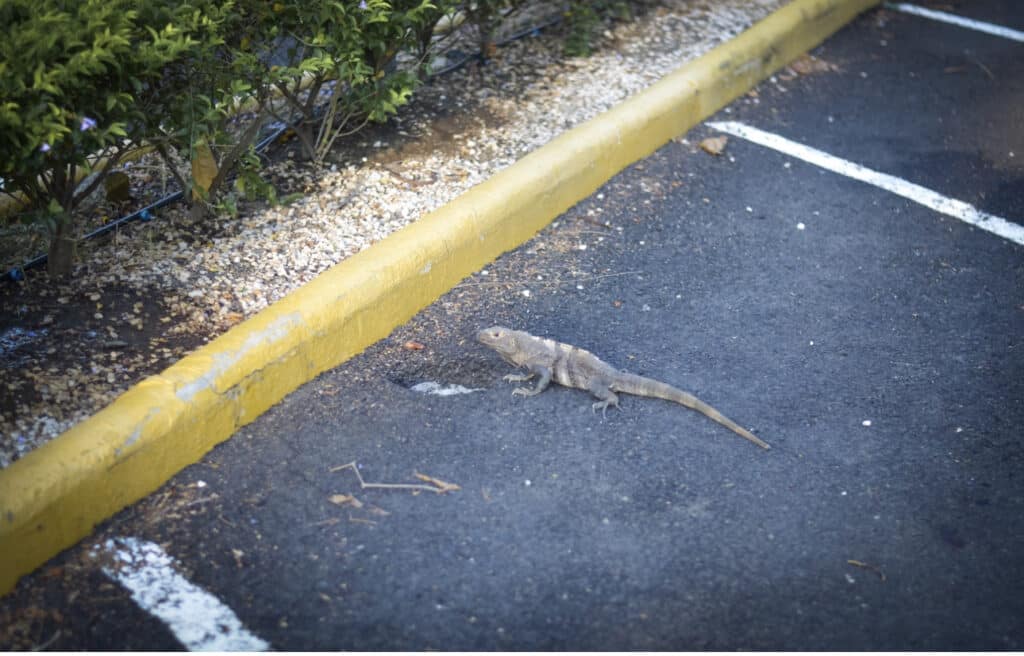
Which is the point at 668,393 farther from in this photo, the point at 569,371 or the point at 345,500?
the point at 345,500

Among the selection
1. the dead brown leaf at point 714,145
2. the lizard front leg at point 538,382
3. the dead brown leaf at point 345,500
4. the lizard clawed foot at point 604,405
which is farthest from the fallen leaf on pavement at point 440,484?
the dead brown leaf at point 714,145

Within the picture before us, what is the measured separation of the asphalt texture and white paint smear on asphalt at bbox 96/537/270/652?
2.3 inches

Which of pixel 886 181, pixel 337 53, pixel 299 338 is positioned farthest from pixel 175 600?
pixel 886 181

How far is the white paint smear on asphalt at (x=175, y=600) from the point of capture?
3.37 metres

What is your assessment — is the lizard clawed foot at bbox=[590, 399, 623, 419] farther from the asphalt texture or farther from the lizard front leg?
the lizard front leg

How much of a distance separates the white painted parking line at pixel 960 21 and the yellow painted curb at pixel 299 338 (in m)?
3.68

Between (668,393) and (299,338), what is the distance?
1.77 meters

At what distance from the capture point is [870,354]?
4965 millimetres

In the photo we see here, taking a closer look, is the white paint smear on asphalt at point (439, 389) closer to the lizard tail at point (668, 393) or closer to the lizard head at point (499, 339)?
the lizard head at point (499, 339)

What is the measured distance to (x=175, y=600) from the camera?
3.51 metres

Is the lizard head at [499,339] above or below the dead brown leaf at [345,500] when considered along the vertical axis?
above

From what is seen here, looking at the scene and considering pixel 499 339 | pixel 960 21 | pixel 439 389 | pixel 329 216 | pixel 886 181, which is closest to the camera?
pixel 439 389

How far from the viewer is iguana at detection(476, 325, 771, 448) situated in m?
4.56

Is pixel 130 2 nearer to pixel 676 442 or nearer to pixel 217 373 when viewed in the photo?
pixel 217 373
